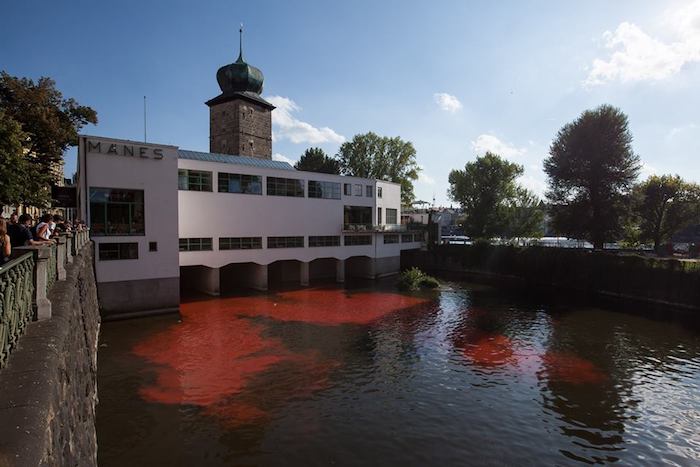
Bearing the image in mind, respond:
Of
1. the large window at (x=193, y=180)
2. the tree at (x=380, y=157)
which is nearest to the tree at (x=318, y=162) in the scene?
the tree at (x=380, y=157)

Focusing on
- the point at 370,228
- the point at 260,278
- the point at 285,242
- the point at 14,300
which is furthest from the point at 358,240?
the point at 14,300

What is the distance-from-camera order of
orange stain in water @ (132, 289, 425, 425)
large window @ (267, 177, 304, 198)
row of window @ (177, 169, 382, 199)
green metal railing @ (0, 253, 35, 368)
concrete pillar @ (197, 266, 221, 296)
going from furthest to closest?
large window @ (267, 177, 304, 198), concrete pillar @ (197, 266, 221, 296), row of window @ (177, 169, 382, 199), orange stain in water @ (132, 289, 425, 425), green metal railing @ (0, 253, 35, 368)

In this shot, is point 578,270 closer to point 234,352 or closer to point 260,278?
point 260,278

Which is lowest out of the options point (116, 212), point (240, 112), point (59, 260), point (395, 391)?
point (395, 391)

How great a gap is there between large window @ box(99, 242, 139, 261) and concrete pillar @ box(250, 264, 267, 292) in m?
13.3

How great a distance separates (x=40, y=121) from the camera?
1243 inches

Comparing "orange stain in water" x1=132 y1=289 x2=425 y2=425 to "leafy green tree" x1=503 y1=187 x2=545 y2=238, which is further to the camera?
"leafy green tree" x1=503 y1=187 x2=545 y2=238

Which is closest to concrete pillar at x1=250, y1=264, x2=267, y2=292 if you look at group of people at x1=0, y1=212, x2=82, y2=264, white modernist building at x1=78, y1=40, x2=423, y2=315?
white modernist building at x1=78, y1=40, x2=423, y2=315

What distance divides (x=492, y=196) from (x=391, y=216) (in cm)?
2103

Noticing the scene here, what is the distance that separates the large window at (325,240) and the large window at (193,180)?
12.5 m

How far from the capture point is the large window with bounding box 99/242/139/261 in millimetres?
27828

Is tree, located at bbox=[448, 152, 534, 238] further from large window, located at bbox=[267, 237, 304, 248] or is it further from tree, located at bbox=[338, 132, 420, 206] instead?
large window, located at bbox=[267, 237, 304, 248]

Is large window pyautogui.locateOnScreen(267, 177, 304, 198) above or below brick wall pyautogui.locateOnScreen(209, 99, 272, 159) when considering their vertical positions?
below

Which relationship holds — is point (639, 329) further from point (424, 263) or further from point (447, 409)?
point (424, 263)
